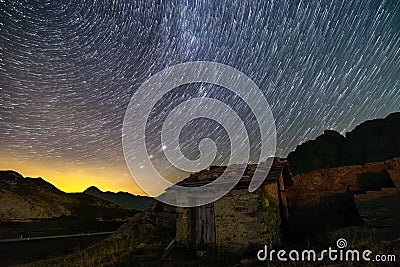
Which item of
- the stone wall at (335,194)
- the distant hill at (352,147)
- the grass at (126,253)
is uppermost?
the distant hill at (352,147)

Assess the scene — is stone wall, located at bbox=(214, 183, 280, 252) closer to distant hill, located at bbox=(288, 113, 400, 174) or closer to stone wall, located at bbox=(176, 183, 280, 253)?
stone wall, located at bbox=(176, 183, 280, 253)

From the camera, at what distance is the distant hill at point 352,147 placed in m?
23.0

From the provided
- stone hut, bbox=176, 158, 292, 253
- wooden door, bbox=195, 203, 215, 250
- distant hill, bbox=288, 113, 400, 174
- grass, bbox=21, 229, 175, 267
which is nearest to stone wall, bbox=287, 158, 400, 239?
stone hut, bbox=176, 158, 292, 253

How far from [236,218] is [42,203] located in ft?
73.1

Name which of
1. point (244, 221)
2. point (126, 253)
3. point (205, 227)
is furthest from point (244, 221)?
point (126, 253)

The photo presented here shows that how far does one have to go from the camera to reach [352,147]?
84.0 feet

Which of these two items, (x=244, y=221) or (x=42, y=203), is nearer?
(x=244, y=221)

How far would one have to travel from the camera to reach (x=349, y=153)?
25.6 meters

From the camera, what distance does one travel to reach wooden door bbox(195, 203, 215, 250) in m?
11.5

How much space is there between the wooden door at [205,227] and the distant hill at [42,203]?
18628 millimetres

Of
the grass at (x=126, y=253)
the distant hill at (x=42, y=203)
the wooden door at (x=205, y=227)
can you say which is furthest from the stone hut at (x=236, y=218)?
the distant hill at (x=42, y=203)

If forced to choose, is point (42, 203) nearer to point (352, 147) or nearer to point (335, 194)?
point (335, 194)

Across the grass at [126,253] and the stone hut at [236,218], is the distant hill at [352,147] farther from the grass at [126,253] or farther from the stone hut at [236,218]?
the grass at [126,253]

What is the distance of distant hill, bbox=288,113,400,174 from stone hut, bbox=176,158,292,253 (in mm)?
14970
